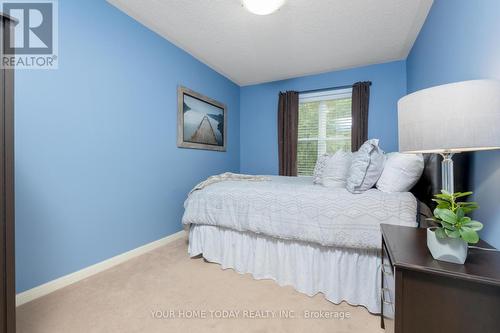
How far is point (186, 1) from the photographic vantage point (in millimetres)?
2031

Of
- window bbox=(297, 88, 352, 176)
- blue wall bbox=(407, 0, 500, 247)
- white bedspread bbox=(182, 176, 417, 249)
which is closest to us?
blue wall bbox=(407, 0, 500, 247)

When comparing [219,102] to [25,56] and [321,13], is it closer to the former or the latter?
[321,13]

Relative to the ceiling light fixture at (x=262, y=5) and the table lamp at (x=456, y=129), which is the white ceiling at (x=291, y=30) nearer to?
the ceiling light fixture at (x=262, y=5)

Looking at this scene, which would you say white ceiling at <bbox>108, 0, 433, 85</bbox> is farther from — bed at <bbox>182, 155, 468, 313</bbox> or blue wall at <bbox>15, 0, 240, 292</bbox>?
bed at <bbox>182, 155, 468, 313</bbox>

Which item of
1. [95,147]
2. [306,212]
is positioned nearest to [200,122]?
[95,147]

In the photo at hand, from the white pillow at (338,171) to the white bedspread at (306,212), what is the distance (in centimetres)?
19

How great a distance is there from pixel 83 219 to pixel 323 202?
77.0 inches

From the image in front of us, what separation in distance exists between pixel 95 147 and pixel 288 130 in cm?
281

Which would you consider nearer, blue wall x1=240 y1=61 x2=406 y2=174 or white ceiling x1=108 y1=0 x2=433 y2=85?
white ceiling x1=108 y1=0 x2=433 y2=85

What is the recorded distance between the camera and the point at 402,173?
1554 millimetres

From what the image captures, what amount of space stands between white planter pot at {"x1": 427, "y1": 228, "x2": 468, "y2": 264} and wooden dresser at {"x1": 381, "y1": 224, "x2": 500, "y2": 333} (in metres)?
0.02

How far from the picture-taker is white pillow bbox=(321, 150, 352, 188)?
1.89 m

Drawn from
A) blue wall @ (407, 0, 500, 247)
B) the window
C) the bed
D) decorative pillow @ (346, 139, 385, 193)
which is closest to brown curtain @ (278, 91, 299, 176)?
the window

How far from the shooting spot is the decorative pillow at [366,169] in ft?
5.27
